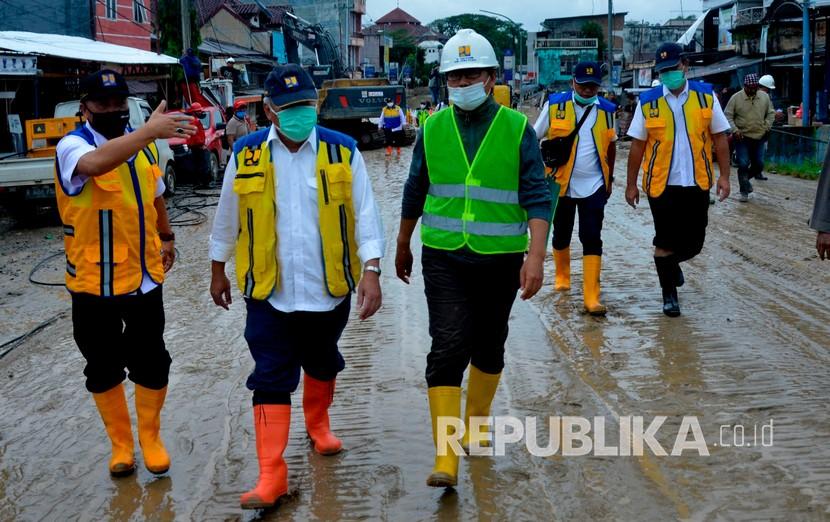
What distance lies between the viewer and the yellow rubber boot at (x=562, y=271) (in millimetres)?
8523

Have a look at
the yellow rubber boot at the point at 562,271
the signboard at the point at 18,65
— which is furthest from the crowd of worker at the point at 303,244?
the signboard at the point at 18,65

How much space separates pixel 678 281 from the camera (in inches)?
320

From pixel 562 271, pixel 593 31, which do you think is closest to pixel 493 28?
pixel 593 31

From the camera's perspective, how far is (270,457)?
13.8 feet

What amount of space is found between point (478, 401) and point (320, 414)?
0.80 m

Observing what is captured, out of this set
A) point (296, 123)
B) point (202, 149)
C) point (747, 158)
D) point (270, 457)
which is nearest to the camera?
point (270, 457)

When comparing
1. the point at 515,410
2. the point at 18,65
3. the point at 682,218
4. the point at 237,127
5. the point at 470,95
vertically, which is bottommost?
the point at 515,410

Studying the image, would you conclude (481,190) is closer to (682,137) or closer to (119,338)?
(119,338)

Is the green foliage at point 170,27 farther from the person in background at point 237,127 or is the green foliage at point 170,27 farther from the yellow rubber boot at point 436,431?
the yellow rubber boot at point 436,431

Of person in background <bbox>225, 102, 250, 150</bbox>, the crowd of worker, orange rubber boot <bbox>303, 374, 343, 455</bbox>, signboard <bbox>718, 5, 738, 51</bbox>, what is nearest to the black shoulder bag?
the crowd of worker

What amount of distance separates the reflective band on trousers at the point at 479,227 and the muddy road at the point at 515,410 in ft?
3.72

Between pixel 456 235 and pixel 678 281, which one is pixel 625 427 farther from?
pixel 678 281

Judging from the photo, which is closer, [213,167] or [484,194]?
[484,194]

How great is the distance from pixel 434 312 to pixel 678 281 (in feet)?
13.9
